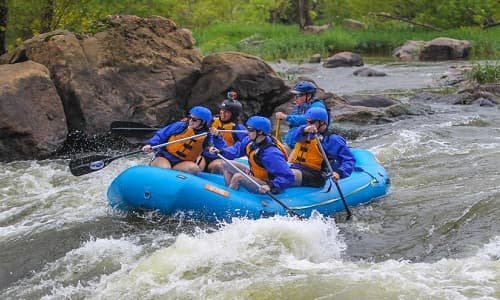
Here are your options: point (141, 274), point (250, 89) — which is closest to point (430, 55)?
point (250, 89)

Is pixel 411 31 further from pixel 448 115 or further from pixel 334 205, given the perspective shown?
pixel 334 205

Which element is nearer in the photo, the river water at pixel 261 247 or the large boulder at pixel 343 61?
the river water at pixel 261 247

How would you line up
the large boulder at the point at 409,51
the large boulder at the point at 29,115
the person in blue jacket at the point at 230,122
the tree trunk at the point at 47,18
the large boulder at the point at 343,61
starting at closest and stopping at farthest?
the person in blue jacket at the point at 230,122, the large boulder at the point at 29,115, the tree trunk at the point at 47,18, the large boulder at the point at 343,61, the large boulder at the point at 409,51

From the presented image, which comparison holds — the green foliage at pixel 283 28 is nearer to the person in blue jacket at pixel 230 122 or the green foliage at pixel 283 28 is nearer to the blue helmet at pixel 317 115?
the person in blue jacket at pixel 230 122

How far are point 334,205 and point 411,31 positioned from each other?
23734mm

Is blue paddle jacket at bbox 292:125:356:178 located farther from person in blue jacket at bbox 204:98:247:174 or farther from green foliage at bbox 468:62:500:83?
green foliage at bbox 468:62:500:83

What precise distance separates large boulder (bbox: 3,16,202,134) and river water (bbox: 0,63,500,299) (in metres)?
1.93

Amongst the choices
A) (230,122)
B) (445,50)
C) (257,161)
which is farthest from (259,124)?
(445,50)

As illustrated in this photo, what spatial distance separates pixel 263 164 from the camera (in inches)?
270

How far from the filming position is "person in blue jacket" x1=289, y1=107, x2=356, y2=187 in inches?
278

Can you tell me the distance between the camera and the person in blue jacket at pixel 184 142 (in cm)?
734

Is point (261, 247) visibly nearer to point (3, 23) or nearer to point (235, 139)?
point (235, 139)

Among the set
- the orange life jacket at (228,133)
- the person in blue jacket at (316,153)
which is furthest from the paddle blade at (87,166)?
the person in blue jacket at (316,153)

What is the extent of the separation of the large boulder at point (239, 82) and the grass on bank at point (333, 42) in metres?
11.6
